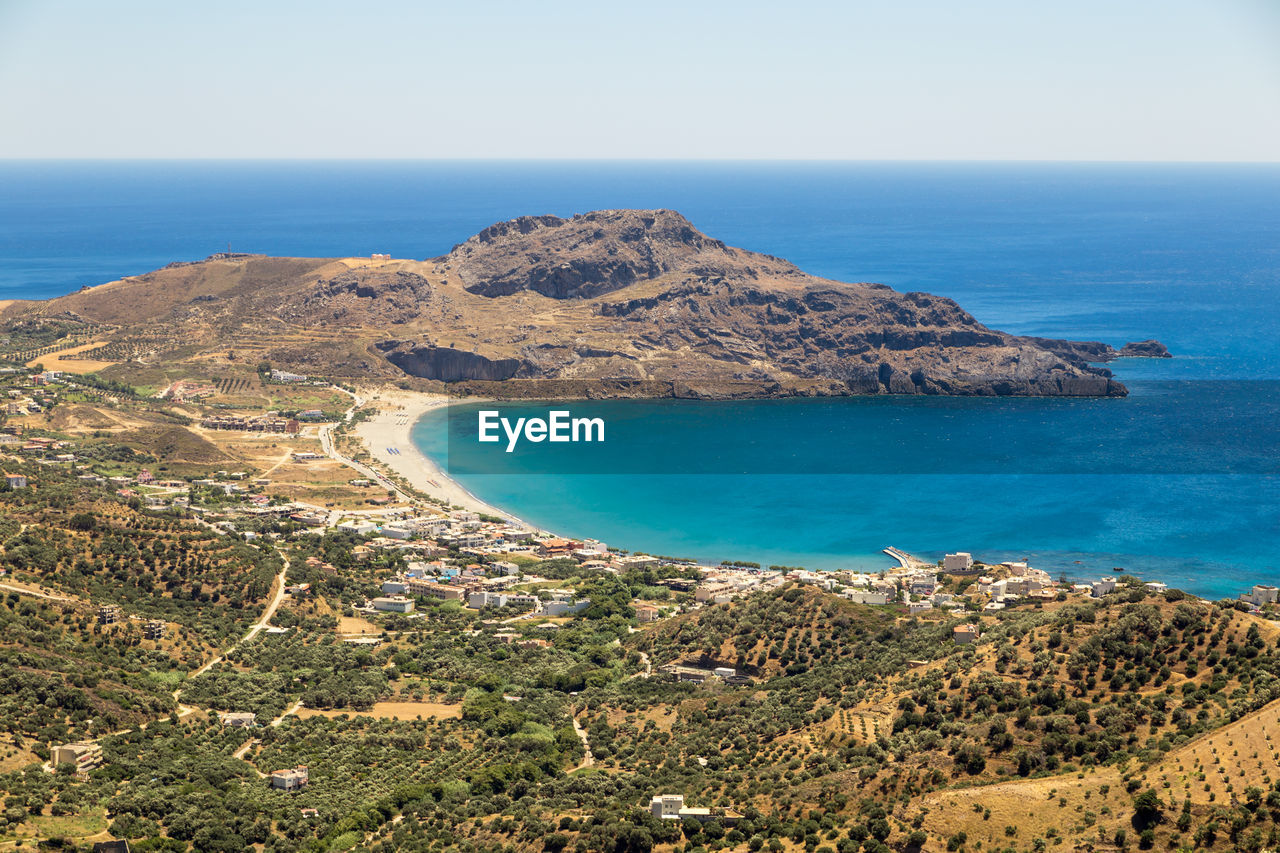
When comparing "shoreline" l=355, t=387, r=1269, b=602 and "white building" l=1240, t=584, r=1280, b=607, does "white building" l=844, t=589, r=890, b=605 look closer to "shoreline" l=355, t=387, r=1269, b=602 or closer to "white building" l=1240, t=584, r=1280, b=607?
"shoreline" l=355, t=387, r=1269, b=602

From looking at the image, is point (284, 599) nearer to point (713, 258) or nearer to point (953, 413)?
point (953, 413)

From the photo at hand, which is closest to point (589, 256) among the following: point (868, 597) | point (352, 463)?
point (352, 463)

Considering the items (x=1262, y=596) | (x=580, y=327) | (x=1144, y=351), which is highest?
(x=580, y=327)

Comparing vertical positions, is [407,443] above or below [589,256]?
below

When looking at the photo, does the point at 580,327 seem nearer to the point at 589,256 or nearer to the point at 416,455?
the point at 589,256

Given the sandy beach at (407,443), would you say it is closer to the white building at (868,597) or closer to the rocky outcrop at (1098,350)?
the white building at (868,597)

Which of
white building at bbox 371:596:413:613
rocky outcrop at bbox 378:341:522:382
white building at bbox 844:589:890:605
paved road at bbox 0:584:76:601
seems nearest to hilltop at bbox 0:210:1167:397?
rocky outcrop at bbox 378:341:522:382

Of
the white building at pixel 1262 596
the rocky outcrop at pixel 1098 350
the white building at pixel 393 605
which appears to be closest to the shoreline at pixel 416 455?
the white building at pixel 1262 596
